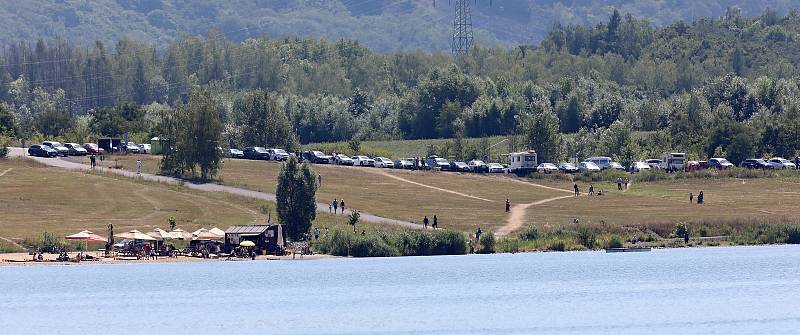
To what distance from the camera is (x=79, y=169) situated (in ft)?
486

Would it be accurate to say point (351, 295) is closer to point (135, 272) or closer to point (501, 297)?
point (501, 297)

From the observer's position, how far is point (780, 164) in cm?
15738

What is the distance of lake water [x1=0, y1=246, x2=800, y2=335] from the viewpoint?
68312mm

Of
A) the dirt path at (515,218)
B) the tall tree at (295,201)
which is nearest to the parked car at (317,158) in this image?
the dirt path at (515,218)

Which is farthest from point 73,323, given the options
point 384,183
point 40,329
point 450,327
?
point 384,183

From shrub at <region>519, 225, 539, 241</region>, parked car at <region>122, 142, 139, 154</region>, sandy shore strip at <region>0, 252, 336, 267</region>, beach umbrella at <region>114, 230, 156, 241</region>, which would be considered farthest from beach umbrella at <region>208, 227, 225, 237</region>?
parked car at <region>122, 142, 139, 154</region>

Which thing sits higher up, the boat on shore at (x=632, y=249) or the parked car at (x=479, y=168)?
the parked car at (x=479, y=168)

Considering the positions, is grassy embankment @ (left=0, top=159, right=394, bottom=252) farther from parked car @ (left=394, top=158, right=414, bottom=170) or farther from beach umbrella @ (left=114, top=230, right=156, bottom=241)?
parked car @ (left=394, top=158, right=414, bottom=170)

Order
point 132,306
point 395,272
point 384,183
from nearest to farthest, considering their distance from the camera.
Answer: point 132,306 → point 395,272 → point 384,183

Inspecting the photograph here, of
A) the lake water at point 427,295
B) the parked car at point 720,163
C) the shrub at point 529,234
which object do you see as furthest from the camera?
the parked car at point 720,163

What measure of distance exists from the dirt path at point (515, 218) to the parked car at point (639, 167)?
2712 cm

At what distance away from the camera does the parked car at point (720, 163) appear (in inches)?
6235

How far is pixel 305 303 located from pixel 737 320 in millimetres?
20893

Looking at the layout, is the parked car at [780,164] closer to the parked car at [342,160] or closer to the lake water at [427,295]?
the parked car at [342,160]
